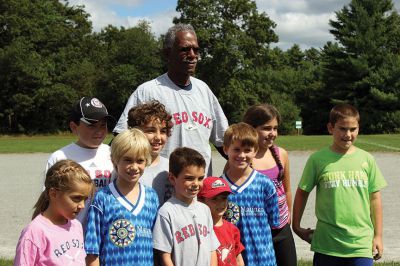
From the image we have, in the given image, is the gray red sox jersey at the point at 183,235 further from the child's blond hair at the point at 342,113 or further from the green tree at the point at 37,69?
the green tree at the point at 37,69

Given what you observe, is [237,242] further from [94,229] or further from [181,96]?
[181,96]

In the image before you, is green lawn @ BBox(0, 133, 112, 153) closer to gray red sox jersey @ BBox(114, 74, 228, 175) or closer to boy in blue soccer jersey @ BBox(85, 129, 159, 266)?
gray red sox jersey @ BBox(114, 74, 228, 175)

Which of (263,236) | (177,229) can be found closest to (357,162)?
(263,236)

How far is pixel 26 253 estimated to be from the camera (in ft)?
9.94

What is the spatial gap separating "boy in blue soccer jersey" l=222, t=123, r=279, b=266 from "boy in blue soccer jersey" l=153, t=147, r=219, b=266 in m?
0.31

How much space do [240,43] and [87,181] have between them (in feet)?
189

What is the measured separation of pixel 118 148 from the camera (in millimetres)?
3510

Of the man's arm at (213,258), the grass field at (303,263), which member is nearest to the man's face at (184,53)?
the man's arm at (213,258)

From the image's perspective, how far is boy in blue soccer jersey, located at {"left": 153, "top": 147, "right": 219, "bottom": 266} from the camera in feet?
11.7

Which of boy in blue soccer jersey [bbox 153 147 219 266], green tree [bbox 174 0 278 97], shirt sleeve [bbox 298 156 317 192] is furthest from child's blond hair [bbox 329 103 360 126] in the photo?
green tree [bbox 174 0 278 97]

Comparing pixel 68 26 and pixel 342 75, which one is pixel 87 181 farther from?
pixel 68 26

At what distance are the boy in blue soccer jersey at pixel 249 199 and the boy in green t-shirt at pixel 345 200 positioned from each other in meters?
0.47

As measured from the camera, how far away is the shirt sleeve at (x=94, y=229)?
3.41 m

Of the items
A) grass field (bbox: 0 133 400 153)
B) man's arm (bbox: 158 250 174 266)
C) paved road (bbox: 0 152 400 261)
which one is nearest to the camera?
man's arm (bbox: 158 250 174 266)
